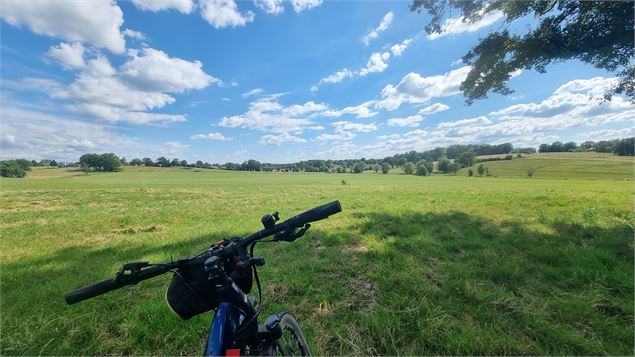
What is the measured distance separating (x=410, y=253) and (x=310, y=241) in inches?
112

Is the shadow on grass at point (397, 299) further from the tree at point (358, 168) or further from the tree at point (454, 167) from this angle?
the tree at point (358, 168)

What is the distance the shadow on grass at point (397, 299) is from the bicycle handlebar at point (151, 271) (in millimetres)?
2456

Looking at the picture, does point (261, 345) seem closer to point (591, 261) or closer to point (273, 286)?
point (273, 286)

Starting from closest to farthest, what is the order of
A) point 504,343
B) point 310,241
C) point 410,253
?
point 504,343
point 410,253
point 310,241

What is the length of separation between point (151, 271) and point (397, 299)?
3984 millimetres

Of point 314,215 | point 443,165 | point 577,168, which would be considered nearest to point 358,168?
point 443,165

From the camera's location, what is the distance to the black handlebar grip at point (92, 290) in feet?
4.65

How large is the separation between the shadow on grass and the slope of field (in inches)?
2540

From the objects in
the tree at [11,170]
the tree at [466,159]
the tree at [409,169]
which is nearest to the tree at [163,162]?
the tree at [11,170]

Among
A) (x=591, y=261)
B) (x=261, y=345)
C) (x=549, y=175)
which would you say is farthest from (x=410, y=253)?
(x=549, y=175)

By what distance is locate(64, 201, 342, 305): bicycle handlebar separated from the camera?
1406 millimetres

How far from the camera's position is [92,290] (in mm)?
1480

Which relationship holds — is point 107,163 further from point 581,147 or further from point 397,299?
point 581,147

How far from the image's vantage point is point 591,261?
545 cm
